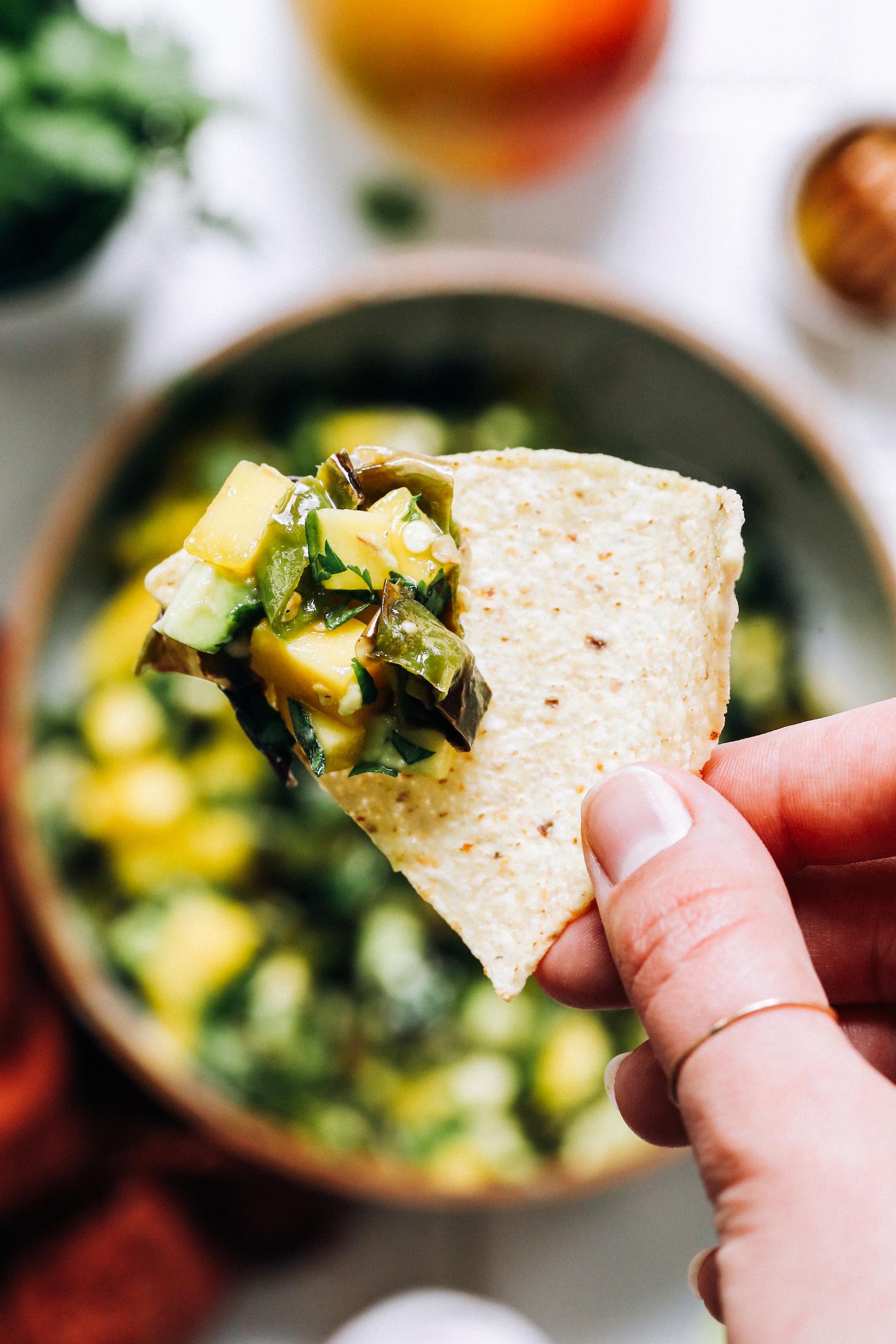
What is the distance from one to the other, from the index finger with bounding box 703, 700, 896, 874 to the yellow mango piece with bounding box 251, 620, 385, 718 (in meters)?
0.45

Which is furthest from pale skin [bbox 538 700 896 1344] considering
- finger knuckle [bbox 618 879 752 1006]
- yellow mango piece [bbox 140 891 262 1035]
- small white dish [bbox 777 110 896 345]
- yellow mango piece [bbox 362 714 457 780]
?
small white dish [bbox 777 110 896 345]

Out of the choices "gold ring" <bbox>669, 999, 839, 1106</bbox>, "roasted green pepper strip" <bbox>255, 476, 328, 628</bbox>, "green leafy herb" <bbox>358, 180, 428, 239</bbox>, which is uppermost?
"green leafy herb" <bbox>358, 180, 428, 239</bbox>

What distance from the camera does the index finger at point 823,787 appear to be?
1186mm

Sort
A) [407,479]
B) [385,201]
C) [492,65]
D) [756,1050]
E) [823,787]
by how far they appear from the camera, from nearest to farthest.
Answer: [756,1050] → [407,479] → [823,787] → [492,65] → [385,201]

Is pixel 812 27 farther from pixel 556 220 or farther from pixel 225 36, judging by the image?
pixel 225 36

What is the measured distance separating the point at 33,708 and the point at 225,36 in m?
1.27

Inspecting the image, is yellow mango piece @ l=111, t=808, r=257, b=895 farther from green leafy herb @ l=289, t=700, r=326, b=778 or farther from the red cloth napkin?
green leafy herb @ l=289, t=700, r=326, b=778

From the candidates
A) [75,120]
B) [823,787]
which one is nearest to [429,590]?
[823,787]

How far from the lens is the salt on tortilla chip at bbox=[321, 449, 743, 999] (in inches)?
42.0

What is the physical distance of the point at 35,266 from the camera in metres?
1.95

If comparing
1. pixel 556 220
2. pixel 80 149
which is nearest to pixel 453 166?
pixel 556 220

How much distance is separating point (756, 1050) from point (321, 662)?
44 cm

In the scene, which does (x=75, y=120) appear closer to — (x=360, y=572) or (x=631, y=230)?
(x=631, y=230)

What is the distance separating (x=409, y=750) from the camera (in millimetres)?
1023
